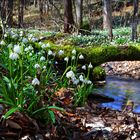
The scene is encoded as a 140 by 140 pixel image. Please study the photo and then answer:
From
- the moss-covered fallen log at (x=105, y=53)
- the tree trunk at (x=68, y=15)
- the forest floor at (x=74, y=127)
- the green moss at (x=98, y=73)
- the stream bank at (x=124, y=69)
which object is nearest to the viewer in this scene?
the forest floor at (x=74, y=127)

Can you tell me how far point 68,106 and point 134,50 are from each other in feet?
13.4

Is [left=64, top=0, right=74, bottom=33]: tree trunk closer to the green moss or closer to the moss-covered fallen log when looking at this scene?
the green moss

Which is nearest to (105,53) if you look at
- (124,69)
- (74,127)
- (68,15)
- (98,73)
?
(98,73)

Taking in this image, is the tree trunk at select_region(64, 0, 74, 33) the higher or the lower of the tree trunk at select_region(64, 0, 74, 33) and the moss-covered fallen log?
the higher

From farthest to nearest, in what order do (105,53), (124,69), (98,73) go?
(124,69)
(98,73)
(105,53)

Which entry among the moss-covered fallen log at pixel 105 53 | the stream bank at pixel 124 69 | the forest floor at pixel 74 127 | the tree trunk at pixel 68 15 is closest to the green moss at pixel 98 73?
the moss-covered fallen log at pixel 105 53

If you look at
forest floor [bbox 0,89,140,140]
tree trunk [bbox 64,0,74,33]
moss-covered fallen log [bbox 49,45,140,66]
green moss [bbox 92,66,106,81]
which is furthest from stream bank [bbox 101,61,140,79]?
forest floor [bbox 0,89,140,140]

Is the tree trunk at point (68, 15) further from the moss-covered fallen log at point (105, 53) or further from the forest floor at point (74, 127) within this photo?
the forest floor at point (74, 127)

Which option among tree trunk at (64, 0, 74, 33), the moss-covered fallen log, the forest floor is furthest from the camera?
tree trunk at (64, 0, 74, 33)

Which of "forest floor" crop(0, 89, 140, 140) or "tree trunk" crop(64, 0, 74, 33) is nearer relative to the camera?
"forest floor" crop(0, 89, 140, 140)

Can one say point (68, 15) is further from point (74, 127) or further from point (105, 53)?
point (74, 127)

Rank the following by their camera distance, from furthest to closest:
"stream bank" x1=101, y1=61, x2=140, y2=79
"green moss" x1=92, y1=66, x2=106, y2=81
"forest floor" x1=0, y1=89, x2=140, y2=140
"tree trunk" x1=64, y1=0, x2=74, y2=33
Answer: "tree trunk" x1=64, y1=0, x2=74, y2=33
"stream bank" x1=101, y1=61, x2=140, y2=79
"green moss" x1=92, y1=66, x2=106, y2=81
"forest floor" x1=0, y1=89, x2=140, y2=140

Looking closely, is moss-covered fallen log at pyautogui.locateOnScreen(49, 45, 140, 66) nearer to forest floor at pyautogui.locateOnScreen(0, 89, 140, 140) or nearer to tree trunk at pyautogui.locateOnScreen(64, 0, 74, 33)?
forest floor at pyautogui.locateOnScreen(0, 89, 140, 140)

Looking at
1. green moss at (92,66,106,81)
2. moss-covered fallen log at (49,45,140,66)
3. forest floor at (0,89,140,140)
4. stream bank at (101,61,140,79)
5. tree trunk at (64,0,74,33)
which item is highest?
tree trunk at (64,0,74,33)
